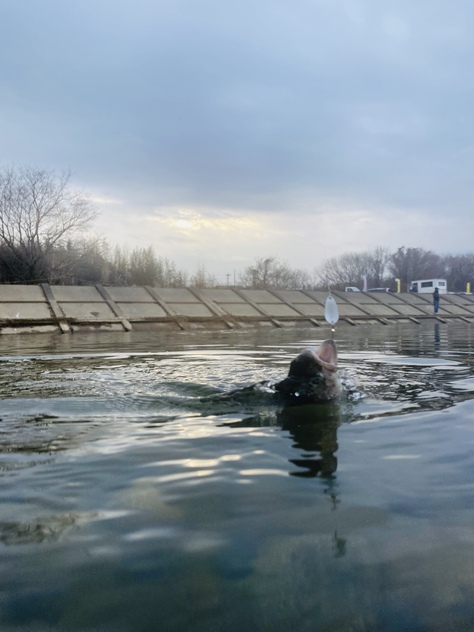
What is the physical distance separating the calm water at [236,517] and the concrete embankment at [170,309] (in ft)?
42.1

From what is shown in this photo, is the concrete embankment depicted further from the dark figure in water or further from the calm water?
the calm water

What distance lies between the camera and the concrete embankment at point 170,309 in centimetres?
1608

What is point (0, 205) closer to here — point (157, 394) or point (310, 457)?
point (157, 394)

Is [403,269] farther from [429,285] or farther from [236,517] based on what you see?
[236,517]

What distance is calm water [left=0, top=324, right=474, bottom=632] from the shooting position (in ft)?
4.18

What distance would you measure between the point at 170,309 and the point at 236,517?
16.7 metres

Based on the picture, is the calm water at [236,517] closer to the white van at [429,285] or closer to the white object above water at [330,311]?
the white object above water at [330,311]

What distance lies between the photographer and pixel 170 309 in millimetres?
18297

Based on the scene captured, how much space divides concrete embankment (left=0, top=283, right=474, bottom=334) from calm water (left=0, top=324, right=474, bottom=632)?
12.8 metres

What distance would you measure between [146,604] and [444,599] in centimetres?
76

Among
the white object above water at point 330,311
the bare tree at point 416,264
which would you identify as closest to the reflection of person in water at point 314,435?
the white object above water at point 330,311

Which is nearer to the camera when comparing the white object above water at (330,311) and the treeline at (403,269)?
the white object above water at (330,311)

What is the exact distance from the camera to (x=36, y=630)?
3.89 ft

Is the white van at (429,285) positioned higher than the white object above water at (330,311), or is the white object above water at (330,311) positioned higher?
Answer: the white van at (429,285)
